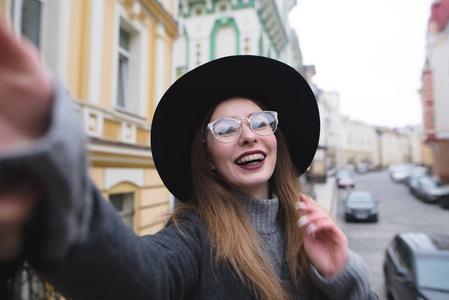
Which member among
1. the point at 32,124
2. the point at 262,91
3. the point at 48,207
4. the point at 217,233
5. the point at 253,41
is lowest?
the point at 217,233

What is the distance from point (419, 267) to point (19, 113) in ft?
19.2

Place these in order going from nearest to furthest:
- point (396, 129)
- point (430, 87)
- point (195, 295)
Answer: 1. point (195, 295)
2. point (430, 87)
3. point (396, 129)

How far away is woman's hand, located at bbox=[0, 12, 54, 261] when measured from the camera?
16.1 inches

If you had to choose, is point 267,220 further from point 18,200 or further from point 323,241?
point 18,200

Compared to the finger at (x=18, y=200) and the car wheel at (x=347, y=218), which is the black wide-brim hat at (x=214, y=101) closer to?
the finger at (x=18, y=200)

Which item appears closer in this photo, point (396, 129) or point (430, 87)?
point (430, 87)

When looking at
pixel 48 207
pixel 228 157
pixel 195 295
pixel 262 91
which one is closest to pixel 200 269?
pixel 195 295

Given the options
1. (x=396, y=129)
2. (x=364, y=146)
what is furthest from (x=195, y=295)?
(x=396, y=129)

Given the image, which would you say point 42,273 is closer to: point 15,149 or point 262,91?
point 15,149

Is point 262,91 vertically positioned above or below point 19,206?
above

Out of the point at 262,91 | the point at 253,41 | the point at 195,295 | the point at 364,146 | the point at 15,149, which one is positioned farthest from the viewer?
the point at 364,146

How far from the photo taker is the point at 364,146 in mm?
65312

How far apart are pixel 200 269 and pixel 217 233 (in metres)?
0.16

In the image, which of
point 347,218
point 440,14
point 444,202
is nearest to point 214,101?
point 347,218
